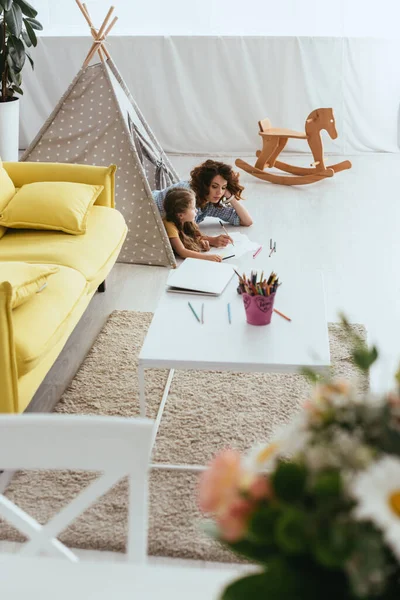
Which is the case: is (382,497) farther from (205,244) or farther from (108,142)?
(108,142)

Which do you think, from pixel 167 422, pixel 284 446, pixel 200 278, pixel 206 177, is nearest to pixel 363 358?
→ pixel 284 446

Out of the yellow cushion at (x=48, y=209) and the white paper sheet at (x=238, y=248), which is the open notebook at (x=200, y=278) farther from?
the white paper sheet at (x=238, y=248)

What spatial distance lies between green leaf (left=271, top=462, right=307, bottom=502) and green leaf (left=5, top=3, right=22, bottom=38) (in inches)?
173

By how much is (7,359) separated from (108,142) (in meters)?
2.00

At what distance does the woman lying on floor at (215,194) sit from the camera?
3.89m

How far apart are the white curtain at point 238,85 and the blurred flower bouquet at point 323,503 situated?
5.41 meters

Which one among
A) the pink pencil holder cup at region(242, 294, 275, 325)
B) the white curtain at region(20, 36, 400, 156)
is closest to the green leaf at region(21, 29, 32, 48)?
the white curtain at region(20, 36, 400, 156)

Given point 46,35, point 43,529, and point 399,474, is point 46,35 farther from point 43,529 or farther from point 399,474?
point 399,474

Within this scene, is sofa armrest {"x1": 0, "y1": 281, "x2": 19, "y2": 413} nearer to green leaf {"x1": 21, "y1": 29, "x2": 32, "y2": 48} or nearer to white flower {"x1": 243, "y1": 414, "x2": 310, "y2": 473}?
white flower {"x1": 243, "y1": 414, "x2": 310, "y2": 473}

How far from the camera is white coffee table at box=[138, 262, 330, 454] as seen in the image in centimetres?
212

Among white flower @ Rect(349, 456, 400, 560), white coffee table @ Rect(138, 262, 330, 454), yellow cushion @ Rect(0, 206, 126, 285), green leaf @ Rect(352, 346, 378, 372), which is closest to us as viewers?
white flower @ Rect(349, 456, 400, 560)

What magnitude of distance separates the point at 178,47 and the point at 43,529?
204 inches

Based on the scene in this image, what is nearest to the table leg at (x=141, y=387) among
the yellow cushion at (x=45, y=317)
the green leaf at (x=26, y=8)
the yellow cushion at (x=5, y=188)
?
the yellow cushion at (x=45, y=317)

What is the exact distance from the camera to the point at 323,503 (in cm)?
56
